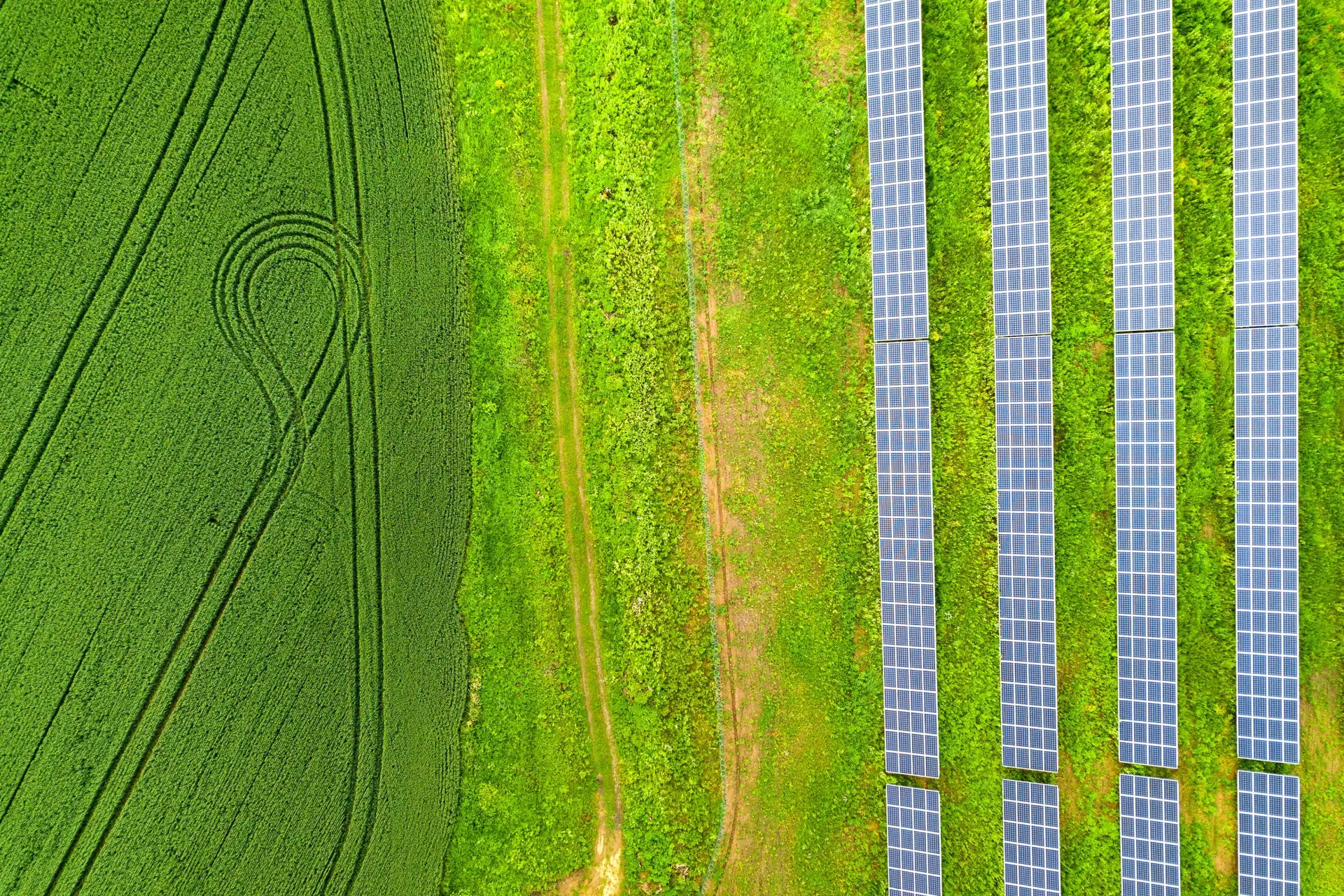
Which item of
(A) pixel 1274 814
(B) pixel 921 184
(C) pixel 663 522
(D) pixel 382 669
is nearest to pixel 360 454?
(D) pixel 382 669

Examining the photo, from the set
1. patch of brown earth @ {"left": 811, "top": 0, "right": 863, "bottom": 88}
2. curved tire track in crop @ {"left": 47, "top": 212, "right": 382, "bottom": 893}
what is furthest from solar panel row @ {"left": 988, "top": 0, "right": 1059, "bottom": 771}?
curved tire track in crop @ {"left": 47, "top": 212, "right": 382, "bottom": 893}

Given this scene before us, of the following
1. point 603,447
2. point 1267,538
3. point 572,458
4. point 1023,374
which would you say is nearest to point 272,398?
point 572,458

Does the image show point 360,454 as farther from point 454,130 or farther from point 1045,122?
point 1045,122

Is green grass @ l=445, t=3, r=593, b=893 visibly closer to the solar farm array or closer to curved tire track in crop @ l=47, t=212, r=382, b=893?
curved tire track in crop @ l=47, t=212, r=382, b=893

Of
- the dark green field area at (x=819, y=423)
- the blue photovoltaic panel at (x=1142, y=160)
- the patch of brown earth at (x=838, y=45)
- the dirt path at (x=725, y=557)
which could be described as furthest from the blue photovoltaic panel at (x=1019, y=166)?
the dirt path at (x=725, y=557)

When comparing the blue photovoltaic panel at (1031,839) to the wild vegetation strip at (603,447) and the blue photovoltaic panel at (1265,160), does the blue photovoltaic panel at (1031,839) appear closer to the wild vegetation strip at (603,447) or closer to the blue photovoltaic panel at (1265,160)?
the wild vegetation strip at (603,447)

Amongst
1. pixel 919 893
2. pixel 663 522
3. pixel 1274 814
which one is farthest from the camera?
pixel 663 522

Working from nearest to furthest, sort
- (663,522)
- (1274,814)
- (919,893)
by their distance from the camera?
(1274,814)
(919,893)
(663,522)
